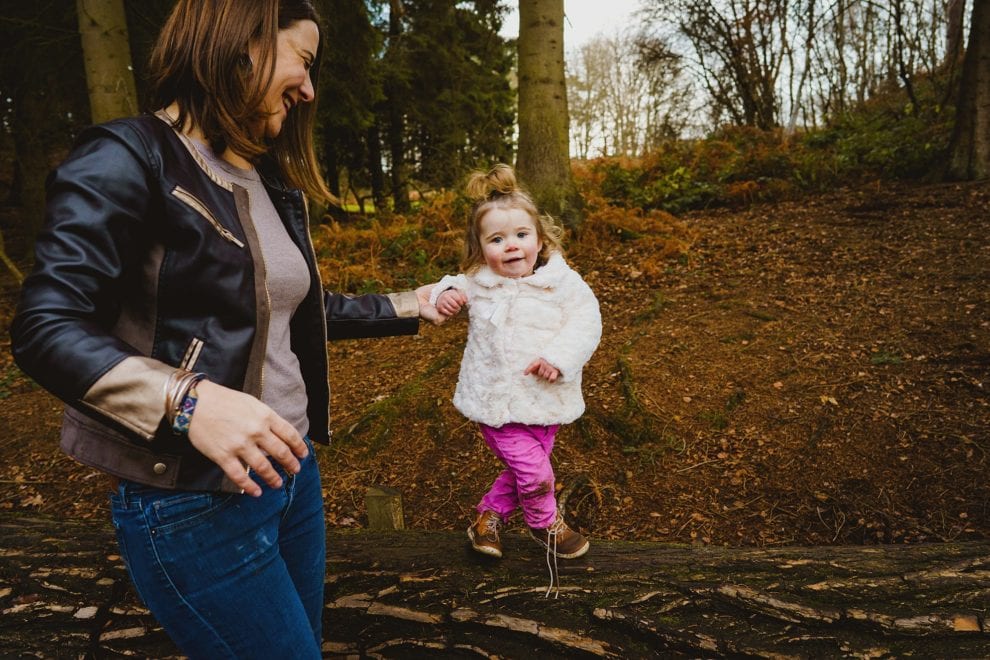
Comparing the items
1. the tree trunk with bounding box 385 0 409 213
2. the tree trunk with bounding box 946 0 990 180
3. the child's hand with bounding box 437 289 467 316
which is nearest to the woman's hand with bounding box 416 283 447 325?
the child's hand with bounding box 437 289 467 316

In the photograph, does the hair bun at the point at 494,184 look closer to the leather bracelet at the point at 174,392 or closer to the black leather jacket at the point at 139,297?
the black leather jacket at the point at 139,297

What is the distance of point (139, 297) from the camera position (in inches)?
50.4

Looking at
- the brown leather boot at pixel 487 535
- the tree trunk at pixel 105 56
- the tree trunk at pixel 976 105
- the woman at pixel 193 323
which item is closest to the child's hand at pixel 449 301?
the woman at pixel 193 323

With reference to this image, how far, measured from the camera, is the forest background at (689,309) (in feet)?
12.5

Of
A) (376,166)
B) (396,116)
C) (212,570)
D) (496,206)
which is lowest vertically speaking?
(212,570)

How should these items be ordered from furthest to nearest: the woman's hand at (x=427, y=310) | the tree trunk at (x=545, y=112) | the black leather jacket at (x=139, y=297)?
the tree trunk at (x=545, y=112) → the woman's hand at (x=427, y=310) → the black leather jacket at (x=139, y=297)

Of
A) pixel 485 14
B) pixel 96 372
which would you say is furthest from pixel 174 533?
pixel 485 14

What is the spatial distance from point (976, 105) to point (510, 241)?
30.0 ft

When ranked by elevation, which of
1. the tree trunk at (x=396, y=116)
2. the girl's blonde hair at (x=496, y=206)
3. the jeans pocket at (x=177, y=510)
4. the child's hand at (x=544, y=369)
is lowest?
the jeans pocket at (x=177, y=510)

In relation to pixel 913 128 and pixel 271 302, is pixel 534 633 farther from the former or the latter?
pixel 913 128

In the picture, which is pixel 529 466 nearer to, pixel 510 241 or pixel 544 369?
pixel 544 369

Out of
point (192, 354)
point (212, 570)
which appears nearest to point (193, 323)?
point (192, 354)

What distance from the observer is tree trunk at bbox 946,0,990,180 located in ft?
26.1

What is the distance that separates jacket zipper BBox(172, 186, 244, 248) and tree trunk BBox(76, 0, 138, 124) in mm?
6264
